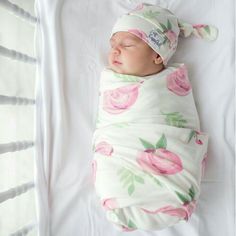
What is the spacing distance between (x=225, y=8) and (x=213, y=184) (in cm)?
57

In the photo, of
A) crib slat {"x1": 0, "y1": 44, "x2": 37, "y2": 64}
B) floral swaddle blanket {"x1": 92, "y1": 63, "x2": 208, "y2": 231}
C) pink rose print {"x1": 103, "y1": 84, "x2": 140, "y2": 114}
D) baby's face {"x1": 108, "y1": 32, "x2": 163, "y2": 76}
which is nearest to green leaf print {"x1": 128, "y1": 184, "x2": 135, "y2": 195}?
floral swaddle blanket {"x1": 92, "y1": 63, "x2": 208, "y2": 231}

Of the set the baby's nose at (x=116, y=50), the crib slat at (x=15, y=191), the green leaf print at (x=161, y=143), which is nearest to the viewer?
the crib slat at (x=15, y=191)

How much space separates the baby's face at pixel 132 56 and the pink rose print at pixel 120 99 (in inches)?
2.5

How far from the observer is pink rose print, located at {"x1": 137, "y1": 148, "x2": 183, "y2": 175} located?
1.06m

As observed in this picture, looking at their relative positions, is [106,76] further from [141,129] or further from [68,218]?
[68,218]

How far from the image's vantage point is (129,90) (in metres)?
1.15

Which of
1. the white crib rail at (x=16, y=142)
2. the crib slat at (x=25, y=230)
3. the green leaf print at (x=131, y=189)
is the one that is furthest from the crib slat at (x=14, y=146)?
the green leaf print at (x=131, y=189)

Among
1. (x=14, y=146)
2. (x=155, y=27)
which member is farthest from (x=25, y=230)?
(x=155, y=27)

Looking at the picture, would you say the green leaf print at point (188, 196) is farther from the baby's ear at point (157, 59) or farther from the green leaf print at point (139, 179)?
the baby's ear at point (157, 59)

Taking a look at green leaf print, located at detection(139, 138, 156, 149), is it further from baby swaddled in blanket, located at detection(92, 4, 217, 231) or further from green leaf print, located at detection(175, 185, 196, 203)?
green leaf print, located at detection(175, 185, 196, 203)

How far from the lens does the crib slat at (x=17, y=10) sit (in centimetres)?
100

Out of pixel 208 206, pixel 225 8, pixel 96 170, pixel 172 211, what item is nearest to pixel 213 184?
pixel 208 206

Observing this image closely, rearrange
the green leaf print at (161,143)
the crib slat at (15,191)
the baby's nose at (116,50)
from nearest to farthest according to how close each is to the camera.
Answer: the crib slat at (15,191)
the green leaf print at (161,143)
the baby's nose at (116,50)

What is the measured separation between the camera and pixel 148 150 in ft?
3.55
